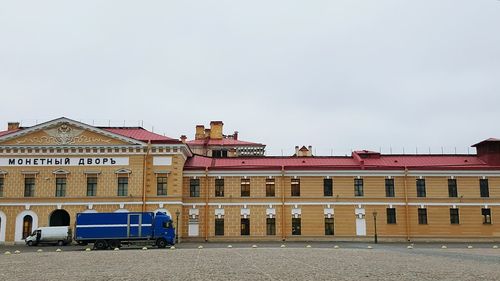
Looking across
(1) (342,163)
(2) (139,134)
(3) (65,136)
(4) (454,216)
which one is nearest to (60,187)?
(3) (65,136)

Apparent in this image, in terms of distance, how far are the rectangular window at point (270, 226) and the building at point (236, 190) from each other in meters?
0.09

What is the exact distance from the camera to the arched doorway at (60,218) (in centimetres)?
4962

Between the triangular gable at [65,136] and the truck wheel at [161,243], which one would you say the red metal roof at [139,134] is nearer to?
the triangular gable at [65,136]

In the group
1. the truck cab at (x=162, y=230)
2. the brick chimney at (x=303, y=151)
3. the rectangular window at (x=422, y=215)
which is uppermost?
the brick chimney at (x=303, y=151)

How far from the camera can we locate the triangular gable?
161 ft

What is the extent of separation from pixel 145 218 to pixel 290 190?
15.7 m

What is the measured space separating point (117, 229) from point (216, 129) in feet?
134

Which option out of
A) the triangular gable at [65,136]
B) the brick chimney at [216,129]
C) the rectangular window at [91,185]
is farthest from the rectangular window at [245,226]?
the brick chimney at [216,129]

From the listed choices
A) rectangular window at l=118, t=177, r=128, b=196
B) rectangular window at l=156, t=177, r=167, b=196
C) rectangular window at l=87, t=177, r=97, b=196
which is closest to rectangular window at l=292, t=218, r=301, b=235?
rectangular window at l=156, t=177, r=167, b=196

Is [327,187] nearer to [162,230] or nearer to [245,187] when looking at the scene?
[245,187]

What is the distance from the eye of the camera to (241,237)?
49.9 metres

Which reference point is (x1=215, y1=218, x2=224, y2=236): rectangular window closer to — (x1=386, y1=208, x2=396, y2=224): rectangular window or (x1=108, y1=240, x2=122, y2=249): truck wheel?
(x1=108, y1=240, x2=122, y2=249): truck wheel

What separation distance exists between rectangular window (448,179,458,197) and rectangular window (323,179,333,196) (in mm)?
10919

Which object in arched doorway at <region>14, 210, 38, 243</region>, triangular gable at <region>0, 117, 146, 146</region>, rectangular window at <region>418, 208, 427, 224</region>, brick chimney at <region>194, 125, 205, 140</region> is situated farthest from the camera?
brick chimney at <region>194, 125, 205, 140</region>
